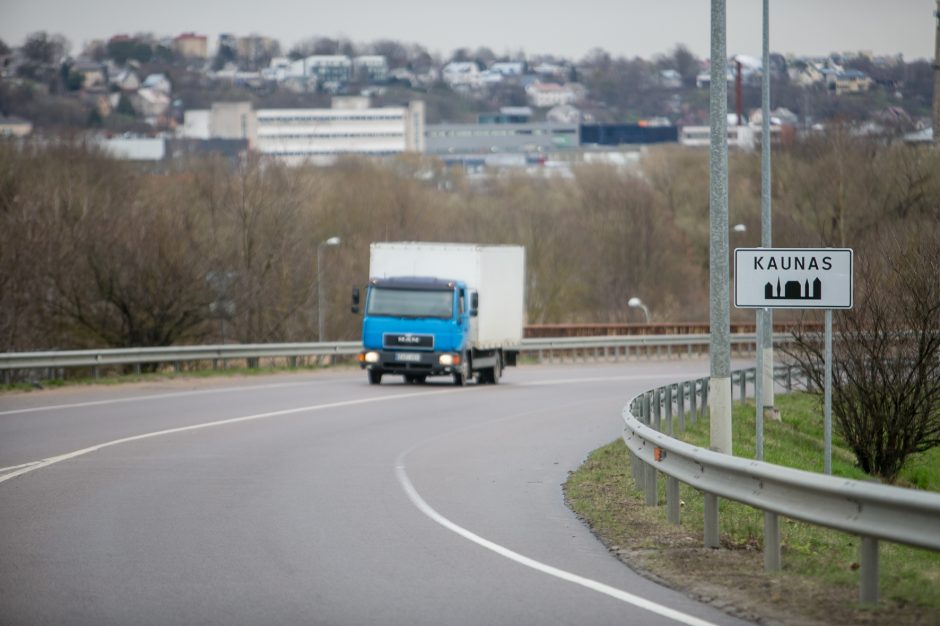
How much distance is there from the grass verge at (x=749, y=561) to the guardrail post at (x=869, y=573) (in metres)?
0.07

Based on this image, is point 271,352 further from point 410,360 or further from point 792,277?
point 792,277

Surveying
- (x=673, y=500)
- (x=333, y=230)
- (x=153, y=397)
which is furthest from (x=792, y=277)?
(x=333, y=230)

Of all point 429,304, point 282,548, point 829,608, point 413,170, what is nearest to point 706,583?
point 829,608

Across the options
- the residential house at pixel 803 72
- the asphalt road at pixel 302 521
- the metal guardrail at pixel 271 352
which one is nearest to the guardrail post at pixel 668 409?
the asphalt road at pixel 302 521

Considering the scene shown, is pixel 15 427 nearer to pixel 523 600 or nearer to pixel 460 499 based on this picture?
pixel 460 499

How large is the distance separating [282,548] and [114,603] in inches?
96.0

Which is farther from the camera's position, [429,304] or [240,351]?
[240,351]

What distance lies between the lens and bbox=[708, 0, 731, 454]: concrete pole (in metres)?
16.4

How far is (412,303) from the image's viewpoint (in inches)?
1442

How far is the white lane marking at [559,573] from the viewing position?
29.9 ft

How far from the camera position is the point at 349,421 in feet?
85.0

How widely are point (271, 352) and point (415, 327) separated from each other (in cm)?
832

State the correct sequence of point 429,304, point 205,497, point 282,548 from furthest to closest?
point 429,304
point 205,497
point 282,548

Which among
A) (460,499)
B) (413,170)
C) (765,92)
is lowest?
(460,499)
